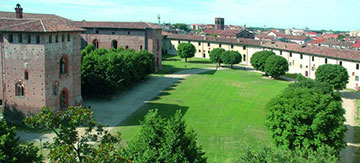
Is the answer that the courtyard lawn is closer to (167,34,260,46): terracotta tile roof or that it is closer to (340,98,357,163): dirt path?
(340,98,357,163): dirt path

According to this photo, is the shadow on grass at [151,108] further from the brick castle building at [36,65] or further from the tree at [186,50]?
the tree at [186,50]

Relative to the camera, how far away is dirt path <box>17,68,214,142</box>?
1340 inches

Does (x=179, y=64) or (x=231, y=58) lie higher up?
(x=231, y=58)

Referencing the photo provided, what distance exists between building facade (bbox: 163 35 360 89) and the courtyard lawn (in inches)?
412

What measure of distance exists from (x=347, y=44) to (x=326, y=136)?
4230 inches

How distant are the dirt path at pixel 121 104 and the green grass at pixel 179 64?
13.3 metres

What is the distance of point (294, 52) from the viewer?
76.2m

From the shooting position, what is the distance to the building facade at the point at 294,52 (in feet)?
204

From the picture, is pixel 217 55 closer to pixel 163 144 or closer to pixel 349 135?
pixel 349 135

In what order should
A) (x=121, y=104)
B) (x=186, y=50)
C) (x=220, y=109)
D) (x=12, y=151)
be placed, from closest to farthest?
(x=12, y=151) < (x=220, y=109) < (x=121, y=104) < (x=186, y=50)

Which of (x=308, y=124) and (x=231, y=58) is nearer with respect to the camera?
(x=308, y=124)

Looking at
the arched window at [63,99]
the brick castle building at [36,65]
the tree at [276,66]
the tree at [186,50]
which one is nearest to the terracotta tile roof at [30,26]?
the brick castle building at [36,65]

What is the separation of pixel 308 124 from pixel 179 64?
6080cm

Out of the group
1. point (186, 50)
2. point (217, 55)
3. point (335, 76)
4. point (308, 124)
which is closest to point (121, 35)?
point (186, 50)
